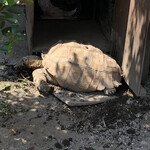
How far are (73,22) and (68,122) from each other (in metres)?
4.05

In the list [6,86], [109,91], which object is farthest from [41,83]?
[109,91]

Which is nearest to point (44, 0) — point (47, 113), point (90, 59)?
point (90, 59)

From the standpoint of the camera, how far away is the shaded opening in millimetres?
5859

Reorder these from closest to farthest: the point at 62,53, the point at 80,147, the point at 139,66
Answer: the point at 80,147 < the point at 139,66 < the point at 62,53

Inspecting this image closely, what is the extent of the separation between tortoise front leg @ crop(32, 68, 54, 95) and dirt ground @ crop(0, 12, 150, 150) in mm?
103

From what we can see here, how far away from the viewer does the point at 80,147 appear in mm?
3457

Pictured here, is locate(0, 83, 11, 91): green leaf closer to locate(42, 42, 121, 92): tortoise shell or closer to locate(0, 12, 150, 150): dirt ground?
locate(0, 12, 150, 150): dirt ground

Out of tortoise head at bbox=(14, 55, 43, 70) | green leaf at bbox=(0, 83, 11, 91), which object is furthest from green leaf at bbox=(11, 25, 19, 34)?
tortoise head at bbox=(14, 55, 43, 70)

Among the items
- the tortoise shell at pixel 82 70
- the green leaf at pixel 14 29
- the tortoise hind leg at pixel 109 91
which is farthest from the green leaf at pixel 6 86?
the green leaf at pixel 14 29

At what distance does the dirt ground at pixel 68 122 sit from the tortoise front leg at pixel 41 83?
4.1 inches

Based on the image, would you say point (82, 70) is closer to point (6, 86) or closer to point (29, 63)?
point (29, 63)

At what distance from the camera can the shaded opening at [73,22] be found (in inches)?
231

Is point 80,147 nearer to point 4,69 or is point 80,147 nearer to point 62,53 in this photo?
point 62,53

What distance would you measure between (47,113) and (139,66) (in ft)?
5.08
